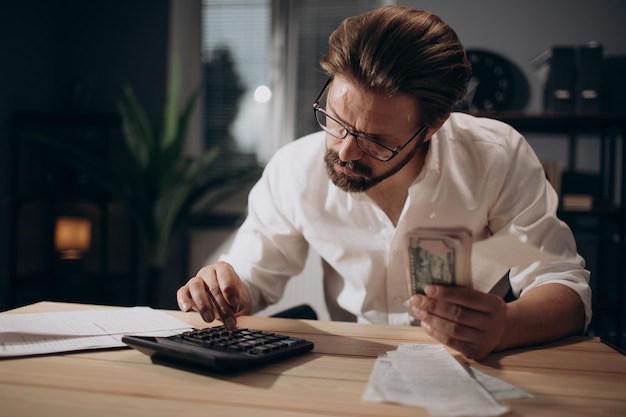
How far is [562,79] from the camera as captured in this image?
277cm

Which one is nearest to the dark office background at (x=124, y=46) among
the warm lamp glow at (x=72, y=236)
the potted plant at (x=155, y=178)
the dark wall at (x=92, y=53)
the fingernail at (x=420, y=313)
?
the dark wall at (x=92, y=53)

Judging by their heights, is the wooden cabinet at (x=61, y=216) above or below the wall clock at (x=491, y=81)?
below

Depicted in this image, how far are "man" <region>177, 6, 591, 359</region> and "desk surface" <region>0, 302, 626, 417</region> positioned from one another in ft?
0.31

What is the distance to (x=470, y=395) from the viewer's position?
0.68 meters

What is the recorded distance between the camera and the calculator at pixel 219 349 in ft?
2.49

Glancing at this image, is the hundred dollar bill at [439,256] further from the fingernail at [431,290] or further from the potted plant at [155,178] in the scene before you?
the potted plant at [155,178]

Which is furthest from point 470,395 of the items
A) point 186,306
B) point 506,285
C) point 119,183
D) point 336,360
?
point 119,183

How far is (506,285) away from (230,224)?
89.4 inches

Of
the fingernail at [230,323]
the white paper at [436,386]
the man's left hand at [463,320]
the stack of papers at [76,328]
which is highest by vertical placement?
the man's left hand at [463,320]

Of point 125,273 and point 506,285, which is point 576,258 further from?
point 125,273

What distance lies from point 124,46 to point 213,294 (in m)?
2.98

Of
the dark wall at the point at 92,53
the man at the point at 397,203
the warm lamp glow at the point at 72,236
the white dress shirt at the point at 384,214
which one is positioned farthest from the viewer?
the dark wall at the point at 92,53

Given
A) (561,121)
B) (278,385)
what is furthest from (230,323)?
(561,121)

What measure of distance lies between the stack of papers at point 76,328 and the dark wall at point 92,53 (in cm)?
252
